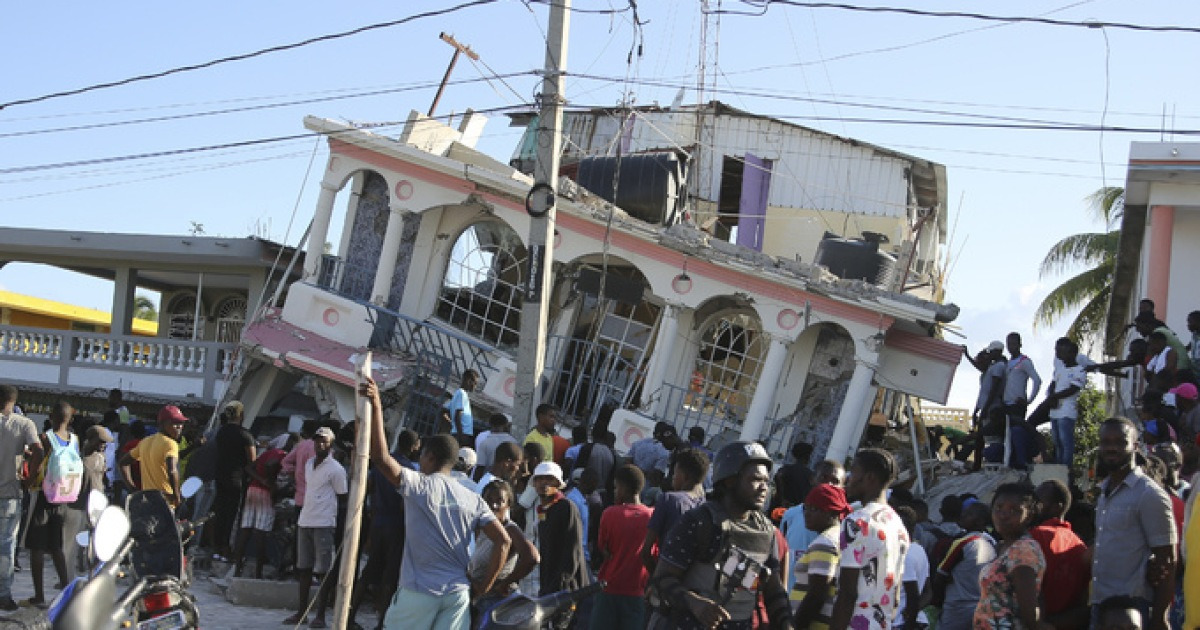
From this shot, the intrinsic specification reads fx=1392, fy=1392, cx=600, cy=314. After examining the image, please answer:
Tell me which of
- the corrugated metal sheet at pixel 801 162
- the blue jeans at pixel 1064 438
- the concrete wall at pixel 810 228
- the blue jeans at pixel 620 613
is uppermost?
the corrugated metal sheet at pixel 801 162

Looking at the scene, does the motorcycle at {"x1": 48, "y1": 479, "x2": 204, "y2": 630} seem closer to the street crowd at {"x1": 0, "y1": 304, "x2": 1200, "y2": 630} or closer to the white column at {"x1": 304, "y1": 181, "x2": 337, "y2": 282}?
the street crowd at {"x1": 0, "y1": 304, "x2": 1200, "y2": 630}

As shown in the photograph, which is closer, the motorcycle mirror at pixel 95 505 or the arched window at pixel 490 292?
the motorcycle mirror at pixel 95 505

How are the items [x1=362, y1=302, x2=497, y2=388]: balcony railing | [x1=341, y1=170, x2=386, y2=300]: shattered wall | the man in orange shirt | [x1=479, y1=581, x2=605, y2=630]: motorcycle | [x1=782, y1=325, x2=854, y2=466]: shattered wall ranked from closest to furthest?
the man in orange shirt, [x1=479, y1=581, x2=605, y2=630]: motorcycle, [x1=362, y1=302, x2=497, y2=388]: balcony railing, [x1=782, y1=325, x2=854, y2=466]: shattered wall, [x1=341, y1=170, x2=386, y2=300]: shattered wall

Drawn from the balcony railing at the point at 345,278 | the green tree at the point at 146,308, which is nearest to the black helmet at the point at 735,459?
the balcony railing at the point at 345,278

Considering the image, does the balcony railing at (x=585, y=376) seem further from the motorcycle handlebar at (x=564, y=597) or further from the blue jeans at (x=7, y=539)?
the motorcycle handlebar at (x=564, y=597)

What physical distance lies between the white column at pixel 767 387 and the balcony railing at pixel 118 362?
351 inches

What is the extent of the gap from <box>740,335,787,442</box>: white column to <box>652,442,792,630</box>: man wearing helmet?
12.7 metres

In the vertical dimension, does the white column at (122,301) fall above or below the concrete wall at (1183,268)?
below

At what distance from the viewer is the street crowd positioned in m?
6.39

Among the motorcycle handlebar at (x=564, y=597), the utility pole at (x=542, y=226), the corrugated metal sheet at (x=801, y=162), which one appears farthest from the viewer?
the corrugated metal sheet at (x=801, y=162)

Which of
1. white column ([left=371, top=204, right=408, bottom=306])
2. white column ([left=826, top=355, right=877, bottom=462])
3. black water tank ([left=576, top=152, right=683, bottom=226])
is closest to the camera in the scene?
white column ([left=826, top=355, right=877, bottom=462])

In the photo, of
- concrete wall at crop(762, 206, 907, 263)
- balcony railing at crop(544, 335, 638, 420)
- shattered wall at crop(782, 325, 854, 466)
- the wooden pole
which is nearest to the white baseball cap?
the wooden pole

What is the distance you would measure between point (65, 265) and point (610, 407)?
13306 mm

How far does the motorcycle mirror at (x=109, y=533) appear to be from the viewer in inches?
236
